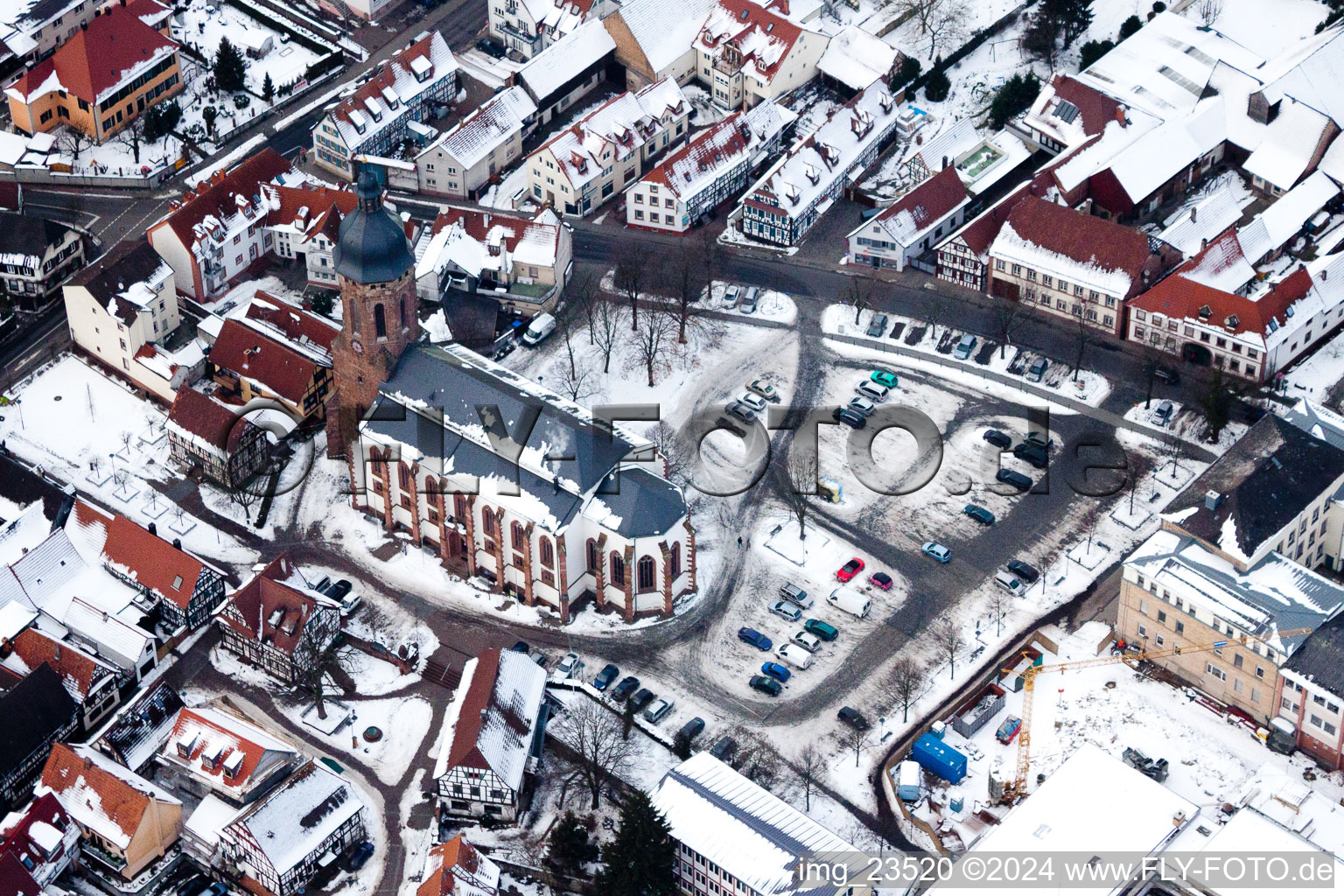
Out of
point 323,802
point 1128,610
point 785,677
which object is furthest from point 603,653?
point 1128,610

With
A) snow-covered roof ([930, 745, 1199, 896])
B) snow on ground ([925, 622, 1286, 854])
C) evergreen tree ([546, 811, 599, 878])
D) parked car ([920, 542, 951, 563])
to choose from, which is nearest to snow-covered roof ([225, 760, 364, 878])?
evergreen tree ([546, 811, 599, 878])

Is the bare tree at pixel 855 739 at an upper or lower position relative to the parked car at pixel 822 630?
lower

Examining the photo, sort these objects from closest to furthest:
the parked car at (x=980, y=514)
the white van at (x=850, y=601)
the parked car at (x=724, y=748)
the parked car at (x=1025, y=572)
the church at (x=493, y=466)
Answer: the parked car at (x=724, y=748) → the church at (x=493, y=466) → the white van at (x=850, y=601) → the parked car at (x=1025, y=572) → the parked car at (x=980, y=514)

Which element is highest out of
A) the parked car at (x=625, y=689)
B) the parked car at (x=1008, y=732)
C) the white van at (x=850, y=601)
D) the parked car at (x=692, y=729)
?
the parked car at (x=625, y=689)

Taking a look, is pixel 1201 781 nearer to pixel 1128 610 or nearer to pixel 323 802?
pixel 1128 610

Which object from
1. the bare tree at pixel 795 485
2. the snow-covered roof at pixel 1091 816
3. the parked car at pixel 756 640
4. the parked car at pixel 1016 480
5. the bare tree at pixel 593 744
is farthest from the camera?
the parked car at pixel 1016 480

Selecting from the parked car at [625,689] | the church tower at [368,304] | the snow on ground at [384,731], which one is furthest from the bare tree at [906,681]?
the church tower at [368,304]

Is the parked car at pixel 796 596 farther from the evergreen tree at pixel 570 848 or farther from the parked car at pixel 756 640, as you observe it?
the evergreen tree at pixel 570 848

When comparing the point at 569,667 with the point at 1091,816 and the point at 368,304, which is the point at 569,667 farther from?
the point at 1091,816

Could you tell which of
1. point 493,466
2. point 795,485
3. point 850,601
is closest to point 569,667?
point 493,466
